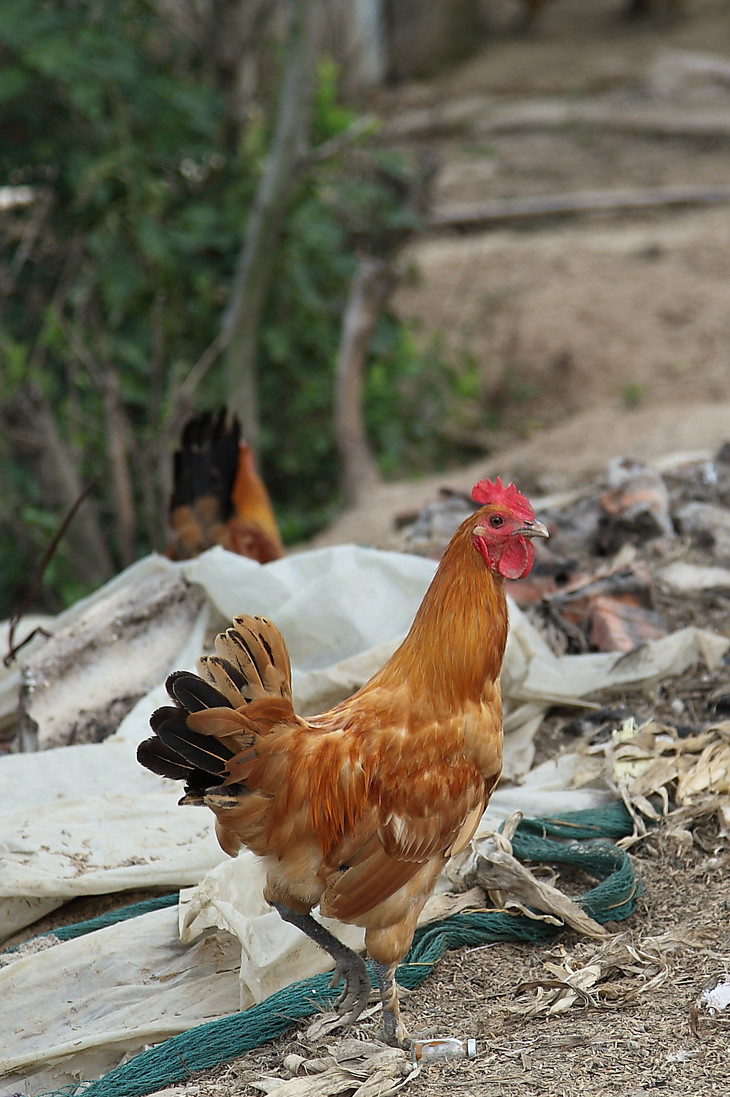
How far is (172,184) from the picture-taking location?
23.6ft

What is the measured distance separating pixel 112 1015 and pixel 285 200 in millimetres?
4845

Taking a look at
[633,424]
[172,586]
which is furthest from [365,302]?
[172,586]

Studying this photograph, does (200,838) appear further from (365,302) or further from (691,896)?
(365,302)

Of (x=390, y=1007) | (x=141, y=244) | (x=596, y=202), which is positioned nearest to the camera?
(x=390, y=1007)

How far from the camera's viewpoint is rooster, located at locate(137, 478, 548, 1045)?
2.27 meters

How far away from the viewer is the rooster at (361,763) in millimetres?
2273

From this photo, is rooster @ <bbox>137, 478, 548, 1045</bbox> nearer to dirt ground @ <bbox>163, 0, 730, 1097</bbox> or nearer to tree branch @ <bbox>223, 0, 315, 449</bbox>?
dirt ground @ <bbox>163, 0, 730, 1097</bbox>

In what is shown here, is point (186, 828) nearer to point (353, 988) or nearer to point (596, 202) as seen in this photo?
point (353, 988)

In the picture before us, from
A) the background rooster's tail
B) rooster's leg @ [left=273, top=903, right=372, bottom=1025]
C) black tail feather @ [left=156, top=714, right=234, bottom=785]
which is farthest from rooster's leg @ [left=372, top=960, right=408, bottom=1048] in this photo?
the background rooster's tail

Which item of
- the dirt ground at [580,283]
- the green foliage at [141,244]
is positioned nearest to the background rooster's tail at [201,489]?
the green foliage at [141,244]

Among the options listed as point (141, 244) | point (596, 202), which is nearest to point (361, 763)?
point (141, 244)

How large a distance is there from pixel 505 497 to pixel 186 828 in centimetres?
136

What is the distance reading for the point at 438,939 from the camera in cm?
271

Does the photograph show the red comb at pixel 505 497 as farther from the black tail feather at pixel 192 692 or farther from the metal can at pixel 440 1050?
the metal can at pixel 440 1050
